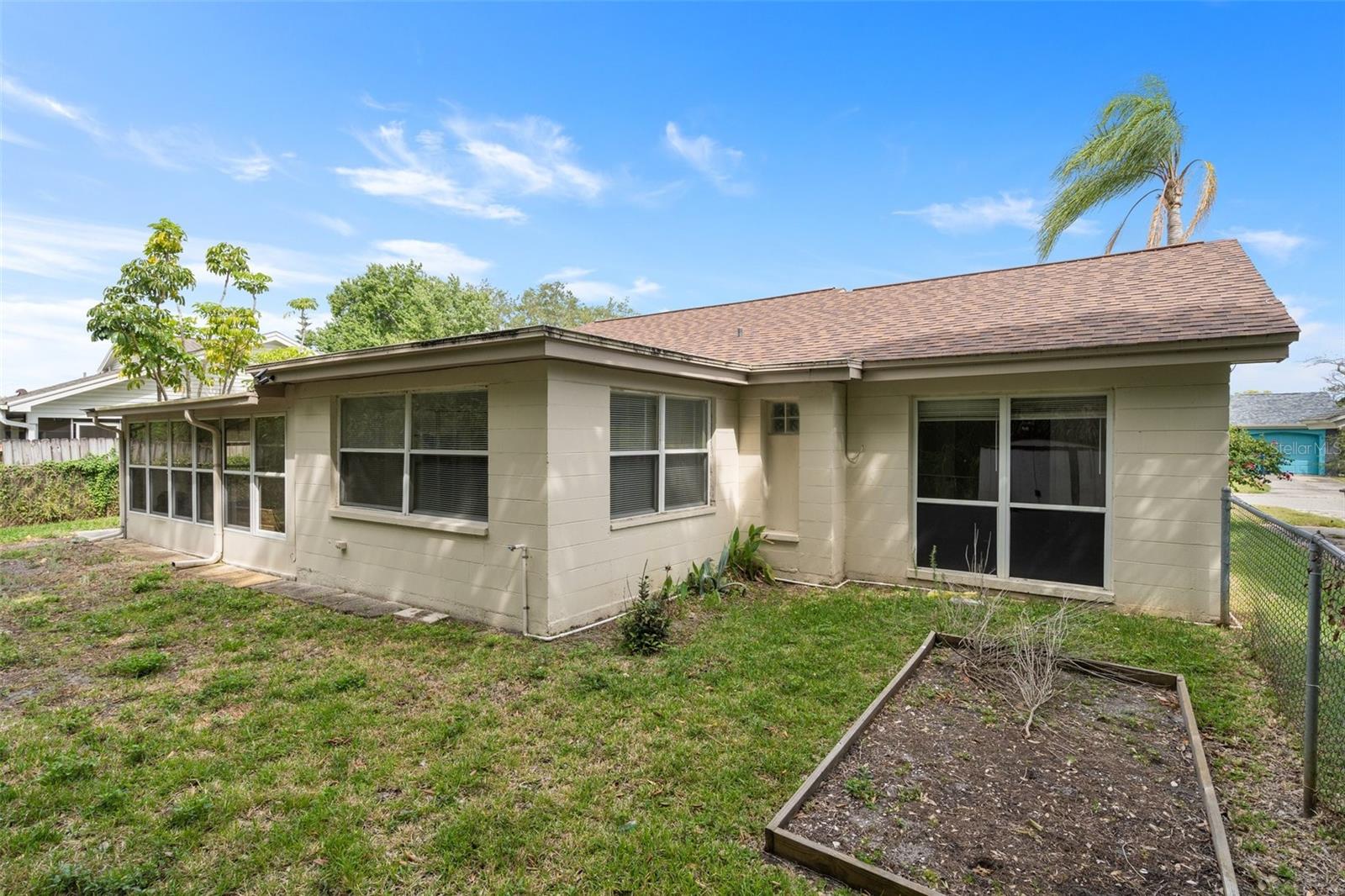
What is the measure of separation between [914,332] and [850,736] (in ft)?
19.0

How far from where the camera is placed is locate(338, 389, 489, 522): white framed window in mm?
5949

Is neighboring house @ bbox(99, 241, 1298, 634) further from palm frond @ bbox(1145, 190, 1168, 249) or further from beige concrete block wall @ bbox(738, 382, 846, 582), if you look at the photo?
palm frond @ bbox(1145, 190, 1168, 249)

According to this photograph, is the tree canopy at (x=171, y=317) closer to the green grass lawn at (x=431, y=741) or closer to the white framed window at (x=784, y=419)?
the green grass lawn at (x=431, y=741)

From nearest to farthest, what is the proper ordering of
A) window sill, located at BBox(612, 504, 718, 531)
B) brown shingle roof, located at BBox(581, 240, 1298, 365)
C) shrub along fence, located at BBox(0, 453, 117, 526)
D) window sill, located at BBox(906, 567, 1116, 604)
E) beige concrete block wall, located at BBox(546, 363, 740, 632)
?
beige concrete block wall, located at BBox(546, 363, 740, 632)
brown shingle roof, located at BBox(581, 240, 1298, 365)
window sill, located at BBox(612, 504, 718, 531)
window sill, located at BBox(906, 567, 1116, 604)
shrub along fence, located at BBox(0, 453, 117, 526)

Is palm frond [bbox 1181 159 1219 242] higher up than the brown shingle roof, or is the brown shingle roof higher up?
palm frond [bbox 1181 159 1219 242]

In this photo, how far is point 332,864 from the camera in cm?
245

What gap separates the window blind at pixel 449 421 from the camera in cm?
590

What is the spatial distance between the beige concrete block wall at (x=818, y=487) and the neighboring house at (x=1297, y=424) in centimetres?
3268

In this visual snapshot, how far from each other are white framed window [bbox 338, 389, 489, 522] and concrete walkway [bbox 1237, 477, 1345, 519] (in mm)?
18621

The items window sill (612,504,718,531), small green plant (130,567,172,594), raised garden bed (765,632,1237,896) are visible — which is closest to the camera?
raised garden bed (765,632,1237,896)

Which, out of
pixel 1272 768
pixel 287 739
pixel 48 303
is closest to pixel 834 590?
pixel 1272 768

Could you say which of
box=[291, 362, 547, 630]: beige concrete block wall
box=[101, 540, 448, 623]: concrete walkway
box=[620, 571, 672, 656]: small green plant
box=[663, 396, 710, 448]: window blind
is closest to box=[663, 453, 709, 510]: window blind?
box=[663, 396, 710, 448]: window blind

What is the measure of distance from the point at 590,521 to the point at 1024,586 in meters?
4.77

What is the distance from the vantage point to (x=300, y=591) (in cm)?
711
